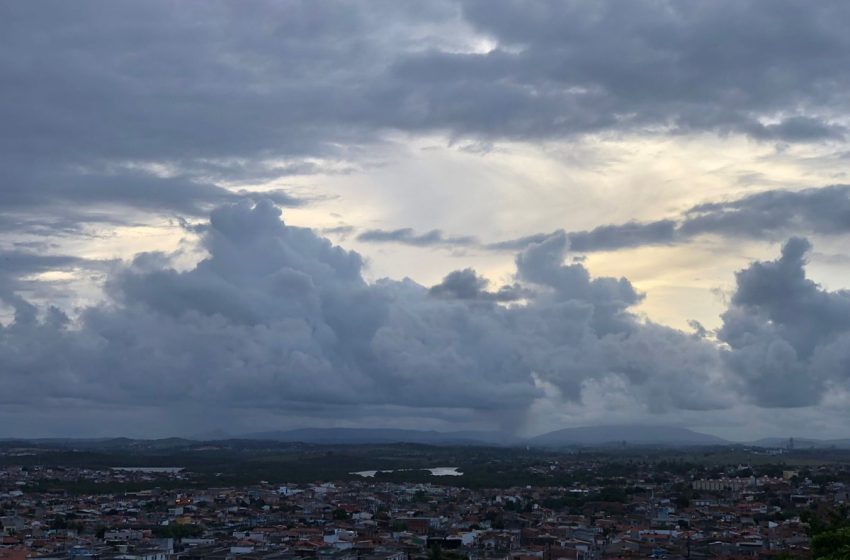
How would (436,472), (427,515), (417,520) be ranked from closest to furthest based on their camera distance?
1. (417,520)
2. (427,515)
3. (436,472)

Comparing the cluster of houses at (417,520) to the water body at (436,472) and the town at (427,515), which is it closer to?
the town at (427,515)

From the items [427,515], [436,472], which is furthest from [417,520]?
[436,472]

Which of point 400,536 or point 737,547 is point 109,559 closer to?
point 400,536

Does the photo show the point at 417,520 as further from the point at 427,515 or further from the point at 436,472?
the point at 436,472

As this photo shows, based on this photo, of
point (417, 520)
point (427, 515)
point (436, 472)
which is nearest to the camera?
point (417, 520)

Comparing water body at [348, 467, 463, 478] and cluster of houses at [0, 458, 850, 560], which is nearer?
cluster of houses at [0, 458, 850, 560]

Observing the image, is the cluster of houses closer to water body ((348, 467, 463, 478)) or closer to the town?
the town

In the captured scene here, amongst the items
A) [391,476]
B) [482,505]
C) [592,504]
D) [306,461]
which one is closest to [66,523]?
[482,505]

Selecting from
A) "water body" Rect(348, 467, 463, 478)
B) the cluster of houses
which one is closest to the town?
the cluster of houses
